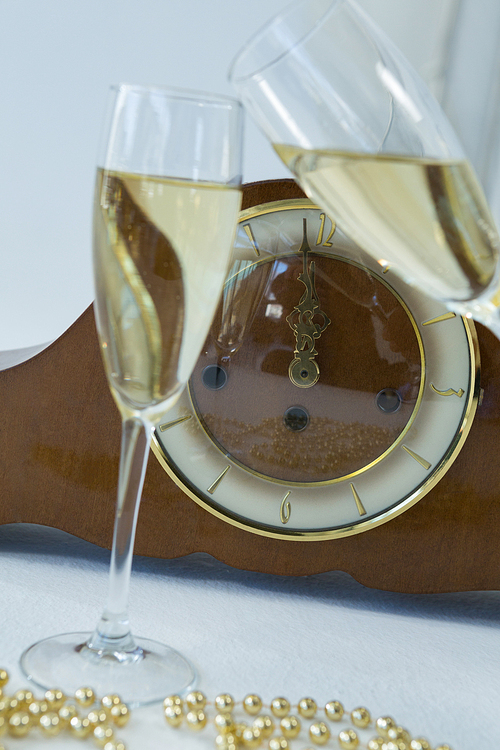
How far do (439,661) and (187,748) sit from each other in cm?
20

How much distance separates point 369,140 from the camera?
1.11 ft

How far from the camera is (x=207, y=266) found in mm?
418

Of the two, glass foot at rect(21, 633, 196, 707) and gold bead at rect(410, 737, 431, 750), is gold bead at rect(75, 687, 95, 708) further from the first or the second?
gold bead at rect(410, 737, 431, 750)

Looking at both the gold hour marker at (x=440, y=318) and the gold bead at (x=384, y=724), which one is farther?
the gold hour marker at (x=440, y=318)

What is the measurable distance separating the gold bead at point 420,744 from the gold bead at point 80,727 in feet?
0.53

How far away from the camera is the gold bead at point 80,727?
39cm

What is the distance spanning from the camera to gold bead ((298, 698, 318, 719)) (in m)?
0.43

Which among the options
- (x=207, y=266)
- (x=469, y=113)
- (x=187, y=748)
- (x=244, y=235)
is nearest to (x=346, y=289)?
(x=244, y=235)

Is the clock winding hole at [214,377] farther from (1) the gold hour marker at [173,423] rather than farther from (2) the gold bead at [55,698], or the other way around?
(2) the gold bead at [55,698]

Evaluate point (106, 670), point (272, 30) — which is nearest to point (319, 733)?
point (106, 670)

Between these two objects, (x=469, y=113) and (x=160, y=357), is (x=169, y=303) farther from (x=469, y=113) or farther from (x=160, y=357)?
(x=469, y=113)

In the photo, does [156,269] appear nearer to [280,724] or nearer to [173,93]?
[173,93]

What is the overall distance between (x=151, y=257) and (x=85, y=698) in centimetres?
22

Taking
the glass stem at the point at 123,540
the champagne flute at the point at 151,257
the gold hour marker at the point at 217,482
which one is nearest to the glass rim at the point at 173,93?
the champagne flute at the point at 151,257
